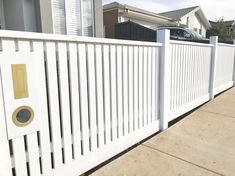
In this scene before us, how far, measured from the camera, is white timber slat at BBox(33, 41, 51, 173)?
1812mm

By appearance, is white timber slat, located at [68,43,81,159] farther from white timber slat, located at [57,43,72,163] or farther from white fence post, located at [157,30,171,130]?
white fence post, located at [157,30,171,130]

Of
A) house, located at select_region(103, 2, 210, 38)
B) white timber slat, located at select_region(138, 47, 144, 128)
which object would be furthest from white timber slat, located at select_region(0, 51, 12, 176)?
house, located at select_region(103, 2, 210, 38)

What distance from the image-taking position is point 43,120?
6.21 feet

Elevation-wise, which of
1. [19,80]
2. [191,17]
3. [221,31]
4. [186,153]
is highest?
[191,17]

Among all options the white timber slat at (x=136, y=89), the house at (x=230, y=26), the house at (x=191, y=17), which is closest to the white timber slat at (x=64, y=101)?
the white timber slat at (x=136, y=89)

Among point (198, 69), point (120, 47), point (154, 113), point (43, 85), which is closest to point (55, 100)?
point (43, 85)

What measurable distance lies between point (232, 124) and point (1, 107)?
387 cm

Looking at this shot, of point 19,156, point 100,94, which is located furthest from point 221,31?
point 19,156

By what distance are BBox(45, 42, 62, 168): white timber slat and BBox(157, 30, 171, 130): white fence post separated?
1997 millimetres

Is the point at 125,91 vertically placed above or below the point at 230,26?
below

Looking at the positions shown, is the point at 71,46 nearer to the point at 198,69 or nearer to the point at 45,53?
the point at 45,53

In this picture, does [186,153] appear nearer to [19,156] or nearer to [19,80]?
[19,156]

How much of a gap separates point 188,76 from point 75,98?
9.79 feet

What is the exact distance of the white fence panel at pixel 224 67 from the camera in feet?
19.3
